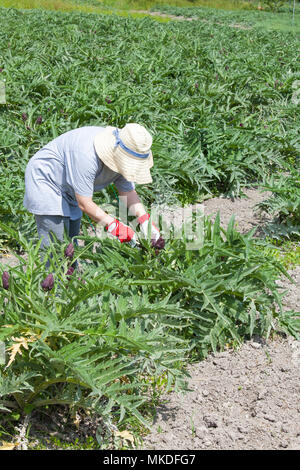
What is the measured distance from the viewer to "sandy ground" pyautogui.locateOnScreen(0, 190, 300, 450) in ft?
8.93

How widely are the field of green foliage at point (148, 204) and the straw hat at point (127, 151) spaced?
1.57 ft

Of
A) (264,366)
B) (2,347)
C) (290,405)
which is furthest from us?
(264,366)

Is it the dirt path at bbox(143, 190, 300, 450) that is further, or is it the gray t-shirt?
the gray t-shirt

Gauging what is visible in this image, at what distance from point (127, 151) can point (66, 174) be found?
1.57 feet

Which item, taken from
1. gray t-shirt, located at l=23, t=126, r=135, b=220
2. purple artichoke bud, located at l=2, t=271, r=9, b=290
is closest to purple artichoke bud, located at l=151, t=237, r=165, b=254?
gray t-shirt, located at l=23, t=126, r=135, b=220

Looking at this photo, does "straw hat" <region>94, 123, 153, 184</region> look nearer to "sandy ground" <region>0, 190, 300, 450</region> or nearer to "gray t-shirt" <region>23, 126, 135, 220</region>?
"gray t-shirt" <region>23, 126, 135, 220</region>

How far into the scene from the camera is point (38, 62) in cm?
790

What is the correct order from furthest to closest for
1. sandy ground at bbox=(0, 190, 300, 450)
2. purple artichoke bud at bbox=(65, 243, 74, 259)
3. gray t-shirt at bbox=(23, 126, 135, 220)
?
gray t-shirt at bbox=(23, 126, 135, 220)
purple artichoke bud at bbox=(65, 243, 74, 259)
sandy ground at bbox=(0, 190, 300, 450)

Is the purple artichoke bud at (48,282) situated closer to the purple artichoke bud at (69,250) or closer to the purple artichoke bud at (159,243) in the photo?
the purple artichoke bud at (69,250)

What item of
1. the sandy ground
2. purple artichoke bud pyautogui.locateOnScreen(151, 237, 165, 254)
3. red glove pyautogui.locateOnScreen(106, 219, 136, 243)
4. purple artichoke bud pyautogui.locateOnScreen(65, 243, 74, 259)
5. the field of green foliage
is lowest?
the sandy ground

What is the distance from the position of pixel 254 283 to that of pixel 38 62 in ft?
19.0

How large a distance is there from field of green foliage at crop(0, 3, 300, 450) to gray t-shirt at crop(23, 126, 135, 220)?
10.3 inches

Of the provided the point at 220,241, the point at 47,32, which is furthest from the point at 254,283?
the point at 47,32

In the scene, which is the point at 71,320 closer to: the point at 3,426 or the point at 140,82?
the point at 3,426
